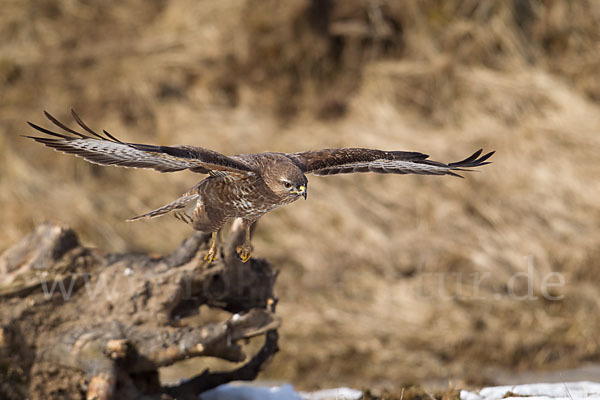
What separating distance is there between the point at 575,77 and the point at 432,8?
2.68 m

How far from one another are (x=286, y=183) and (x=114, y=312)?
1.95 metres

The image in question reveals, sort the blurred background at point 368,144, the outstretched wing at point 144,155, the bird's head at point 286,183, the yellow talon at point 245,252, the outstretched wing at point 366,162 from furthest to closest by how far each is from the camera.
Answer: the blurred background at point 368,144 → the outstretched wing at point 366,162 → the yellow talon at point 245,252 → the bird's head at point 286,183 → the outstretched wing at point 144,155

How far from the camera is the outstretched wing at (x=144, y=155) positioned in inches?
128

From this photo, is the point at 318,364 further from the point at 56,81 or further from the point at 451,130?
the point at 56,81

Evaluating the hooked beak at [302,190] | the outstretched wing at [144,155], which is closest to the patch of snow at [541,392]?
the hooked beak at [302,190]

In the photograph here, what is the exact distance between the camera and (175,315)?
4.87 metres

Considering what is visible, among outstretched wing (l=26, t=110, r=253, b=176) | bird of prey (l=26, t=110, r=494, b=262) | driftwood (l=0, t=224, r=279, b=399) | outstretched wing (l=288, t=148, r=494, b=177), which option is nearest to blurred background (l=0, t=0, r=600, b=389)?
driftwood (l=0, t=224, r=279, b=399)

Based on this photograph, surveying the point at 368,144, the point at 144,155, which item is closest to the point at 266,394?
the point at 144,155

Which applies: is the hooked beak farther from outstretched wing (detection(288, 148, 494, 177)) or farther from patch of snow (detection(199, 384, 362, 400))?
patch of snow (detection(199, 384, 362, 400))

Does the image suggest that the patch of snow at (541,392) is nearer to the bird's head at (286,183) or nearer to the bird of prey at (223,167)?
the bird of prey at (223,167)

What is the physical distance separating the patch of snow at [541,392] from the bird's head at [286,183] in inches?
84.5

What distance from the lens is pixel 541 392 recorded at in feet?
15.5

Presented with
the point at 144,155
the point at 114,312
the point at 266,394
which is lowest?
the point at 266,394

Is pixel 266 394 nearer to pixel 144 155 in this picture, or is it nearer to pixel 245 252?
pixel 245 252
